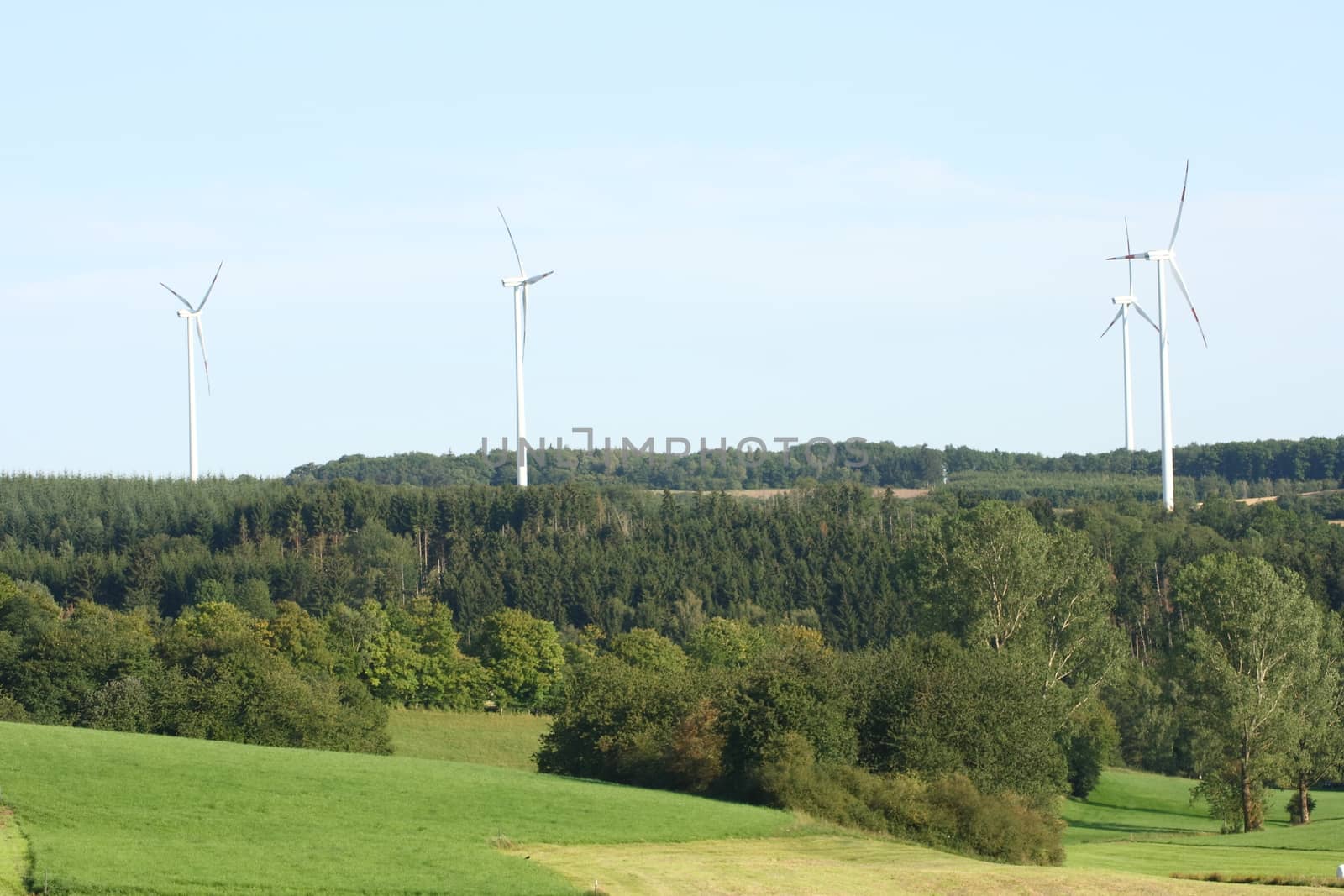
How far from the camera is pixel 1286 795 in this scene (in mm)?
109062

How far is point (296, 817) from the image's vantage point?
53969 millimetres

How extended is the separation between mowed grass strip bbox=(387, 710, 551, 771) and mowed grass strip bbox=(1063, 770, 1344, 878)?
113 ft

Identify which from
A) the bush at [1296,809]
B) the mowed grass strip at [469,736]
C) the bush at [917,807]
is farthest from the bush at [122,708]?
the bush at [1296,809]

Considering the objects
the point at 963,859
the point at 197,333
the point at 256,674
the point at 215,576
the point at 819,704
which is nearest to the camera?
the point at 963,859

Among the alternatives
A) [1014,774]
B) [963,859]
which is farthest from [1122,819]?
[963,859]

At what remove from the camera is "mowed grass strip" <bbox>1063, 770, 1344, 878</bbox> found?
60031 millimetres

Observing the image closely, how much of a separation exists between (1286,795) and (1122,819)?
729 inches

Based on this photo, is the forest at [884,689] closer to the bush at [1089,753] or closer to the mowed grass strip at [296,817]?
the bush at [1089,753]

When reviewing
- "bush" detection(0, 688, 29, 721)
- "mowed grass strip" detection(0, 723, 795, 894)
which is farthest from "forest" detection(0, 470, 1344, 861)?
"mowed grass strip" detection(0, 723, 795, 894)

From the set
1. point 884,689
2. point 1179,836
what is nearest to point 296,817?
point 884,689

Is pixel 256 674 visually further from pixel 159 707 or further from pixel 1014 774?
pixel 1014 774

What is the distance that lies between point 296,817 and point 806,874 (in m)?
16.9

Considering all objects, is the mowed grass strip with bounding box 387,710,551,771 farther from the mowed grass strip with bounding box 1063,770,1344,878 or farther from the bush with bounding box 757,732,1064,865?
the bush with bounding box 757,732,1064,865

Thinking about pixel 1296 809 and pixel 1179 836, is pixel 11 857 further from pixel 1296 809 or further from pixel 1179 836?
pixel 1296 809
